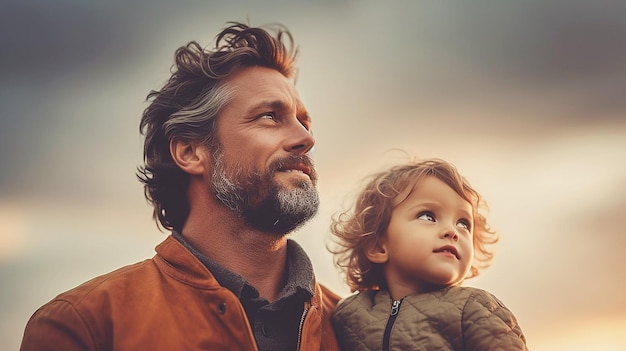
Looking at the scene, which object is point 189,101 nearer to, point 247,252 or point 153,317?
point 247,252

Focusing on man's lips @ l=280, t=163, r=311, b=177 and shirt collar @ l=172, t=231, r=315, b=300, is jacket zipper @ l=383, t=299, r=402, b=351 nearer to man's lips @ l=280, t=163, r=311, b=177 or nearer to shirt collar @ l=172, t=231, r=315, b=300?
shirt collar @ l=172, t=231, r=315, b=300

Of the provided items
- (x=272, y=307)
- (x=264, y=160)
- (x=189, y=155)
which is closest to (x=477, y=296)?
(x=272, y=307)

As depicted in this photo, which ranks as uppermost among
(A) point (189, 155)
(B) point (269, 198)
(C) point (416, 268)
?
(A) point (189, 155)

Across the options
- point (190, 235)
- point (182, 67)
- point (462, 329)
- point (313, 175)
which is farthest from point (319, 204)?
point (182, 67)

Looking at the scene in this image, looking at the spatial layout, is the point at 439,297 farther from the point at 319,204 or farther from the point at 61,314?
the point at 61,314

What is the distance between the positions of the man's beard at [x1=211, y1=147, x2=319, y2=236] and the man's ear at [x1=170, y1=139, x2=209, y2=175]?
1.07 ft

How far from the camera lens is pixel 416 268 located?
11.1 ft

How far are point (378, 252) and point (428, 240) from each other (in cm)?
41

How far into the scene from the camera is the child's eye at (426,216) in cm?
350

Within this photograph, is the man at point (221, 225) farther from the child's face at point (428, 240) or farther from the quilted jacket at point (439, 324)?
the child's face at point (428, 240)

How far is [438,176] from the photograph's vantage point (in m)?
3.65

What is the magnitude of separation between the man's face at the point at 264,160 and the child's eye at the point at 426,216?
726 mm

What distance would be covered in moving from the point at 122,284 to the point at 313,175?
1414mm

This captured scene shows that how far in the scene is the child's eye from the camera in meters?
3.50
